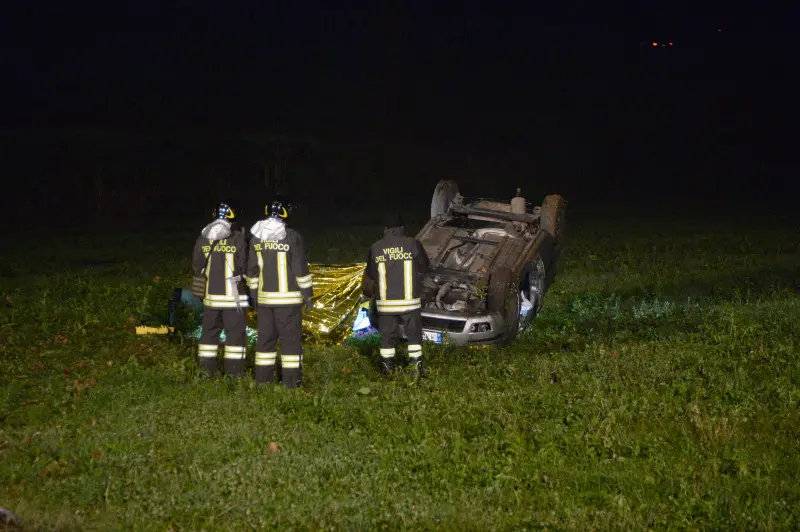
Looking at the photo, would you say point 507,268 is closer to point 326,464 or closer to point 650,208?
point 326,464

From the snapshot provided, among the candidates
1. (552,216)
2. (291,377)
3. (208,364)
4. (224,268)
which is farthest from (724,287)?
(208,364)

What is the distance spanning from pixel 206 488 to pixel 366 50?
54.3 metres

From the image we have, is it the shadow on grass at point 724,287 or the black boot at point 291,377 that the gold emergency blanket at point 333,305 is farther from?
the shadow on grass at point 724,287

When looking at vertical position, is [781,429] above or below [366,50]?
below

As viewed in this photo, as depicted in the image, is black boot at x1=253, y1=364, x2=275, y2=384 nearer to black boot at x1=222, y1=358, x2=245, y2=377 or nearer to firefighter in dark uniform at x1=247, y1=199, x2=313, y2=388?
firefighter in dark uniform at x1=247, y1=199, x2=313, y2=388

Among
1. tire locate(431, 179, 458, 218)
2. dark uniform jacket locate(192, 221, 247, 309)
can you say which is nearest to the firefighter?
dark uniform jacket locate(192, 221, 247, 309)

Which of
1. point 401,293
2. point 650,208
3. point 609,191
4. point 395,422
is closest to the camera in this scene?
point 395,422

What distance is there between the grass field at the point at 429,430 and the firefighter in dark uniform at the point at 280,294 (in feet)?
1.27

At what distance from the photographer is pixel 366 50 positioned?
58.8 metres

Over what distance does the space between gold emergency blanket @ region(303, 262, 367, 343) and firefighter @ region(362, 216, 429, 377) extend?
1486 mm

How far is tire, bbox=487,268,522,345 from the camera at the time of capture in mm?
10633

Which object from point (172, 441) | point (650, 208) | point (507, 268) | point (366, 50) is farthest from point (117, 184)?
point (366, 50)

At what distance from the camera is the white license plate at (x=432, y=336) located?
10.7 metres

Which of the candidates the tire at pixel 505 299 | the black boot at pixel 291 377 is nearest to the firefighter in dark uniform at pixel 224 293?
the black boot at pixel 291 377
